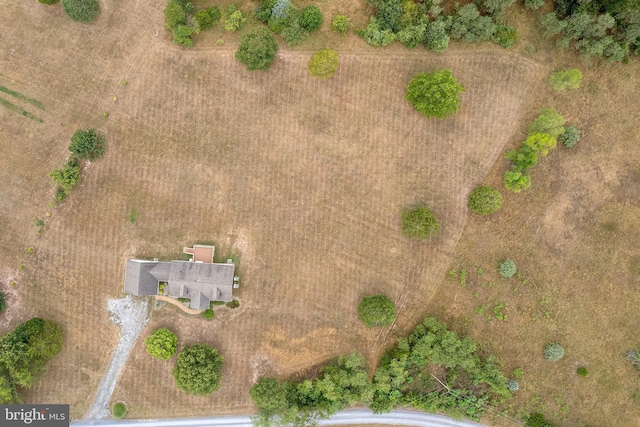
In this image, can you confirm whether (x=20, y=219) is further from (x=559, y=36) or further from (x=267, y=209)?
(x=559, y=36)

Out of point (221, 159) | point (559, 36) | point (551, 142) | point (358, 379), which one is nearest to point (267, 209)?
point (221, 159)

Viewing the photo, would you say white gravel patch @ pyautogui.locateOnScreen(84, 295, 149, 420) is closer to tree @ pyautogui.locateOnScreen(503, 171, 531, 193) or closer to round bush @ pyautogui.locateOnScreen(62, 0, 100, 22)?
round bush @ pyautogui.locateOnScreen(62, 0, 100, 22)

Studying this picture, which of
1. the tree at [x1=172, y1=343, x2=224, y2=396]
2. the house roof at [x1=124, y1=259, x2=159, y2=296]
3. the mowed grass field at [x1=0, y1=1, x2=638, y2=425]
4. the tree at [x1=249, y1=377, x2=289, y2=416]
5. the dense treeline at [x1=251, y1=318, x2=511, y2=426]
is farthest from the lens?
the mowed grass field at [x1=0, y1=1, x2=638, y2=425]

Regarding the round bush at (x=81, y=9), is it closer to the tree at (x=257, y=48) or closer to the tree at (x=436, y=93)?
the tree at (x=257, y=48)

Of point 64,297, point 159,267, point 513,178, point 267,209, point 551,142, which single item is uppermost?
point 551,142

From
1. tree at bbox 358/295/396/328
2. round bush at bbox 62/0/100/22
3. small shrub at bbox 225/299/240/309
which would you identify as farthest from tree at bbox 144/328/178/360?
round bush at bbox 62/0/100/22

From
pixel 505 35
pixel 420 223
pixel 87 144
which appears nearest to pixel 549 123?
pixel 505 35

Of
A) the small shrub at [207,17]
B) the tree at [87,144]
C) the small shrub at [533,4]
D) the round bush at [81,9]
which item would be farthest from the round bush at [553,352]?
the round bush at [81,9]
